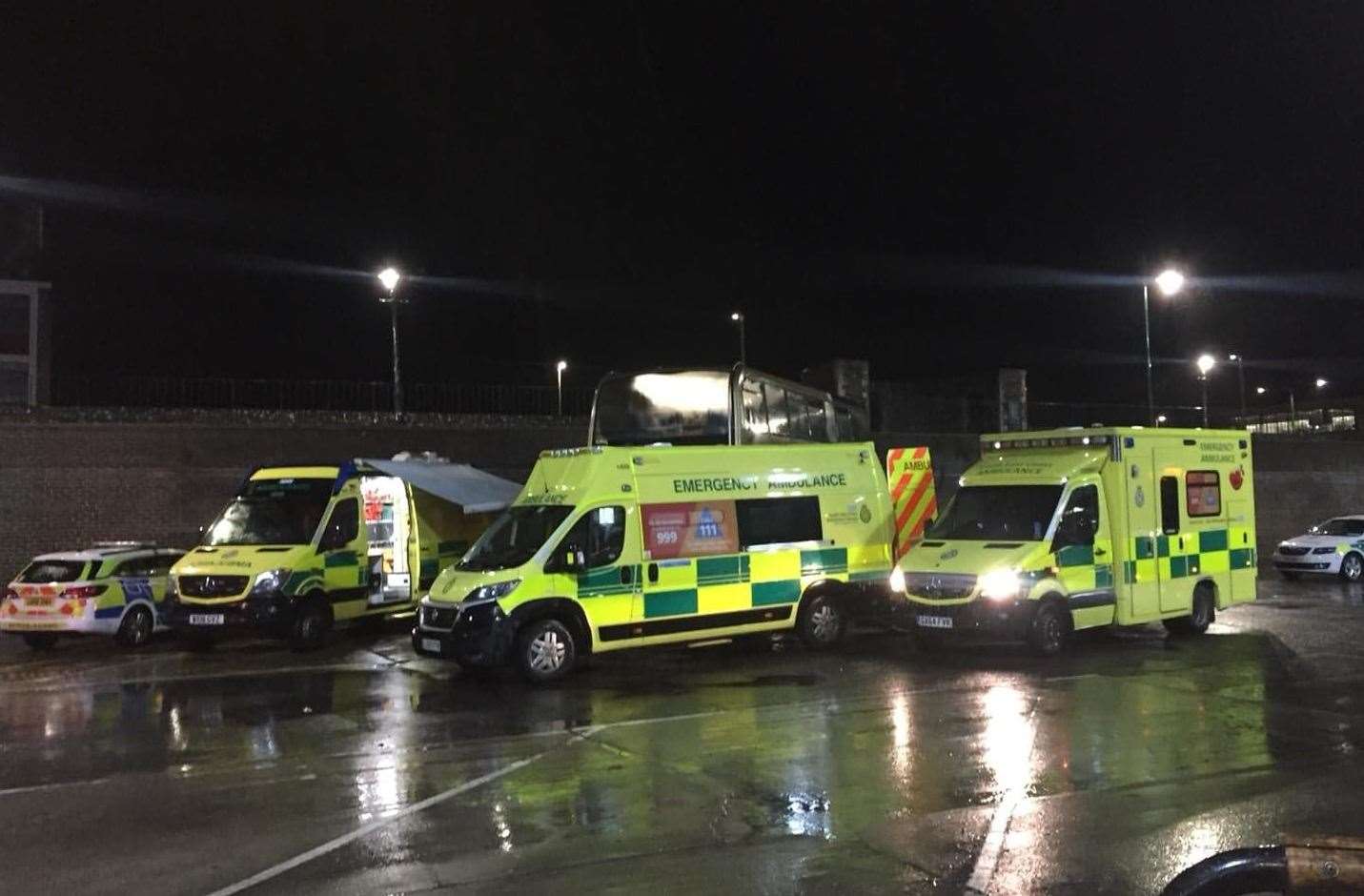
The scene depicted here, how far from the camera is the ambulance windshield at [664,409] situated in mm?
14734

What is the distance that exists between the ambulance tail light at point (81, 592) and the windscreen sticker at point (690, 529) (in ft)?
26.1

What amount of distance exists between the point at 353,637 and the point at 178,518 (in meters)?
5.27

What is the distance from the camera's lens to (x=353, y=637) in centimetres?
1568

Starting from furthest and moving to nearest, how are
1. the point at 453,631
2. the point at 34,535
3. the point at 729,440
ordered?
the point at 34,535 → the point at 729,440 → the point at 453,631

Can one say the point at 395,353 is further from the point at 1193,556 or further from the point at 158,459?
the point at 1193,556

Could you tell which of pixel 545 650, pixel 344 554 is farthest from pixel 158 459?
pixel 545 650

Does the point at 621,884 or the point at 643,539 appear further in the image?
the point at 643,539

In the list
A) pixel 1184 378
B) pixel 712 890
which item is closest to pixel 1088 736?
pixel 712 890

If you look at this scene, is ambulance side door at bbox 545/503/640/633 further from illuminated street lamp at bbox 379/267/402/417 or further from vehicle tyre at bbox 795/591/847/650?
illuminated street lamp at bbox 379/267/402/417

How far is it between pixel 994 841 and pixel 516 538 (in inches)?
279

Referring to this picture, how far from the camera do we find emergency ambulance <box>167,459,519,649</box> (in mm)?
13695

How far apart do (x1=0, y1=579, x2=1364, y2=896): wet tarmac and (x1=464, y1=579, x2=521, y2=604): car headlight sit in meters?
0.94

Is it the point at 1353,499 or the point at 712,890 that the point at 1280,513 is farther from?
the point at 712,890

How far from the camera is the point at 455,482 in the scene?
16.8 m
